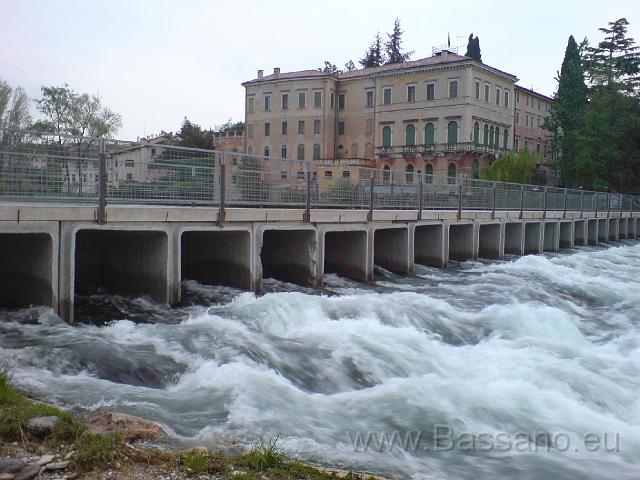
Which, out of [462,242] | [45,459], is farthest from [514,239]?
[45,459]

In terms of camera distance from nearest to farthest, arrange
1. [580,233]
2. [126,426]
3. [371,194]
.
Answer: [126,426], [371,194], [580,233]

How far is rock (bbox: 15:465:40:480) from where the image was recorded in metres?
4.73

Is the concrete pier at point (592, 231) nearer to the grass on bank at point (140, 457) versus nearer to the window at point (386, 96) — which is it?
the window at point (386, 96)

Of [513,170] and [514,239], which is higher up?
[513,170]

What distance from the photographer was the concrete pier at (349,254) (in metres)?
19.2

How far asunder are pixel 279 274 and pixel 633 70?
215 ft

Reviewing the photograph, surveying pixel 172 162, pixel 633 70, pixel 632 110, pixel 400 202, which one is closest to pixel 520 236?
pixel 400 202

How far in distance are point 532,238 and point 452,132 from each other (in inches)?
1294

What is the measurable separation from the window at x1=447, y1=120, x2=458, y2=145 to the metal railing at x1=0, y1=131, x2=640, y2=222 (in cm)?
4336

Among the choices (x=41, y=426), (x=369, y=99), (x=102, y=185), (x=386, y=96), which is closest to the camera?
(x=41, y=426)

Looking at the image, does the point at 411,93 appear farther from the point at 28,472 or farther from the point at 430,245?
the point at 28,472

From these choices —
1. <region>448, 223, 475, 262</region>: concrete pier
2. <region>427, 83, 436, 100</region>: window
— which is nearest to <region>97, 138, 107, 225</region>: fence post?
<region>448, 223, 475, 262</region>: concrete pier

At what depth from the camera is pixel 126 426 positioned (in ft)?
19.9

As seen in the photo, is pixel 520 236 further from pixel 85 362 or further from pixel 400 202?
pixel 85 362
